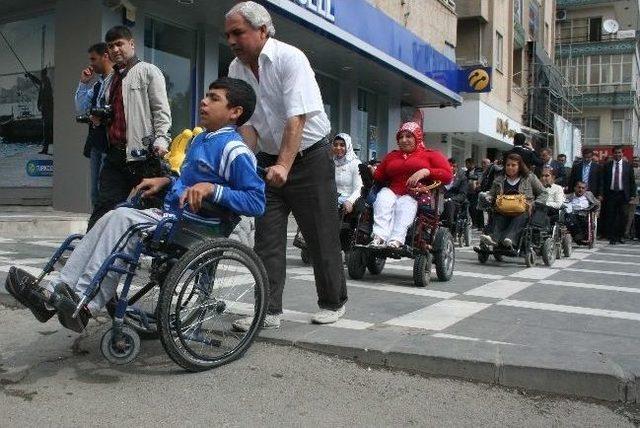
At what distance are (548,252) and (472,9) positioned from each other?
20312 millimetres

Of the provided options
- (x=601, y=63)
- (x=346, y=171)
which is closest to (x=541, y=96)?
(x=601, y=63)

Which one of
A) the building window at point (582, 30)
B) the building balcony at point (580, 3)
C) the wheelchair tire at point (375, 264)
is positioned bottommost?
the wheelchair tire at point (375, 264)

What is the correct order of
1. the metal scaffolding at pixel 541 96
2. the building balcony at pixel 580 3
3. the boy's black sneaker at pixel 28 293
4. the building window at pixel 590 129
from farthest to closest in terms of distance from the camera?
the building window at pixel 590 129, the building balcony at pixel 580 3, the metal scaffolding at pixel 541 96, the boy's black sneaker at pixel 28 293

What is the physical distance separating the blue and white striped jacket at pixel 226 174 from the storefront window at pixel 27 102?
9.57m

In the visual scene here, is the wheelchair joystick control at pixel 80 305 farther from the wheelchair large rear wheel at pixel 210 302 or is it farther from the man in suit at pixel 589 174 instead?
the man in suit at pixel 589 174

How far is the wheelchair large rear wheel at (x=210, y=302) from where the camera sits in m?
2.99

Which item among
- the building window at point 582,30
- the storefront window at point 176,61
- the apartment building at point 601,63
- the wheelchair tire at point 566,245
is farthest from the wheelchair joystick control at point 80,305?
the building window at point 582,30

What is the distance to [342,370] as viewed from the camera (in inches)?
132

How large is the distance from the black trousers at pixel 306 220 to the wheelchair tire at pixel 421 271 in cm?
207

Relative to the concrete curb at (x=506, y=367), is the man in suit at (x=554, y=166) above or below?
above

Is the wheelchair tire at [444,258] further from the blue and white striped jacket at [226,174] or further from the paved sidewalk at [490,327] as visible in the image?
the blue and white striped jacket at [226,174]

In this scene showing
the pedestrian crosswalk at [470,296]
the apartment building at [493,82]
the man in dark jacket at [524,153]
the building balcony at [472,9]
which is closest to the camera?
the pedestrian crosswalk at [470,296]

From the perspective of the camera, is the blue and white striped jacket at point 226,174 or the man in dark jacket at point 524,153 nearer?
the blue and white striped jacket at point 226,174

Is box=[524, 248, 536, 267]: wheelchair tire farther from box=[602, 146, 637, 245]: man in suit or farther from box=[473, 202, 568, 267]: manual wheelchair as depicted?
box=[602, 146, 637, 245]: man in suit
